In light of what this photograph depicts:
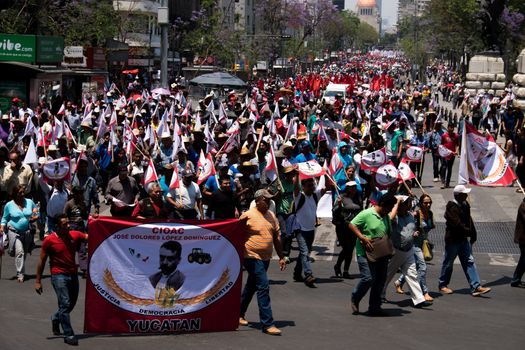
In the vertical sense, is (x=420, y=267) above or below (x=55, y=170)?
below

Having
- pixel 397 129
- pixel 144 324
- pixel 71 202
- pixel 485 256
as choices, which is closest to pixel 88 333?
pixel 144 324

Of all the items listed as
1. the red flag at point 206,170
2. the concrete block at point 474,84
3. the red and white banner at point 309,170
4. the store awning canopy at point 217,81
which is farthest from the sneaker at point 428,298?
the concrete block at point 474,84

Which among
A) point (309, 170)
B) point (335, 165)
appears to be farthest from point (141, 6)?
point (309, 170)

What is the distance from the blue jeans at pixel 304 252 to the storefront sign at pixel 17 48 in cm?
2451

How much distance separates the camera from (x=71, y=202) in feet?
44.9

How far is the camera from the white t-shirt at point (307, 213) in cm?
1430

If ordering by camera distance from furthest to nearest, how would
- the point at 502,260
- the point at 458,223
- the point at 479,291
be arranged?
the point at 502,260 → the point at 479,291 → the point at 458,223

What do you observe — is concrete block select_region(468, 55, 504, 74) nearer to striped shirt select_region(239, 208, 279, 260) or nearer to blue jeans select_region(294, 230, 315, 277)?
blue jeans select_region(294, 230, 315, 277)

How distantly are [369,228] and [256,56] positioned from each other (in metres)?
79.9

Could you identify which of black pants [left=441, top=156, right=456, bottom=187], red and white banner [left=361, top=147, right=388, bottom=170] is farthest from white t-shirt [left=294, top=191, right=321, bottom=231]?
black pants [left=441, top=156, right=456, bottom=187]

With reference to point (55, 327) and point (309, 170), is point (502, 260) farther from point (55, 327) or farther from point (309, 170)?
point (55, 327)

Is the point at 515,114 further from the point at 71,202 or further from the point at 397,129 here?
the point at 71,202

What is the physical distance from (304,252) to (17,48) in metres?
25.3

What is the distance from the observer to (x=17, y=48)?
37.7 metres
